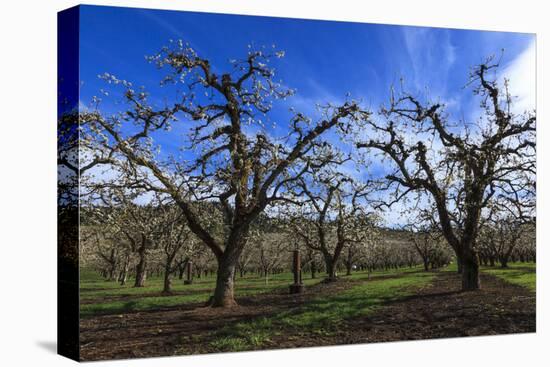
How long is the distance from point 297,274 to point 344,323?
3.22 ft

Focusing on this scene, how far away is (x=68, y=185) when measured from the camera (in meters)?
10.7

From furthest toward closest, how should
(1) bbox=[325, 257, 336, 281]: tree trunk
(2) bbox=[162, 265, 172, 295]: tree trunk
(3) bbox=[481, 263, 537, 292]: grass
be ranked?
(3) bbox=[481, 263, 537, 292]: grass → (1) bbox=[325, 257, 336, 281]: tree trunk → (2) bbox=[162, 265, 172, 295]: tree trunk

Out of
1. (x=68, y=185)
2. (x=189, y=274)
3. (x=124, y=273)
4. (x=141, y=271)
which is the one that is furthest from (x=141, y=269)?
(x=68, y=185)

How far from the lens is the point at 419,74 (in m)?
12.7

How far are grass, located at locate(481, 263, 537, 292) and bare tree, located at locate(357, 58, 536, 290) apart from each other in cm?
33

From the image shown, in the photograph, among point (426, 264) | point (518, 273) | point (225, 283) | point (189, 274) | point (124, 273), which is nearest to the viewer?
point (124, 273)

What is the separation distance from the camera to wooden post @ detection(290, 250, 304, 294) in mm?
12102

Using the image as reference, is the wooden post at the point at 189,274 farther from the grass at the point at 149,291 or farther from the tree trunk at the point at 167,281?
the tree trunk at the point at 167,281

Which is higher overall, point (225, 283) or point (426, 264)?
point (426, 264)

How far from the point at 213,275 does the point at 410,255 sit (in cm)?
338

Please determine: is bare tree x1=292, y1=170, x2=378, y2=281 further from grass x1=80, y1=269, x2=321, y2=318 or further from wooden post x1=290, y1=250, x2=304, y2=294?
grass x1=80, y1=269, x2=321, y2=318

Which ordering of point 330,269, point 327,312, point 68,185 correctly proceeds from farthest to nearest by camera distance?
point 330,269 < point 327,312 < point 68,185

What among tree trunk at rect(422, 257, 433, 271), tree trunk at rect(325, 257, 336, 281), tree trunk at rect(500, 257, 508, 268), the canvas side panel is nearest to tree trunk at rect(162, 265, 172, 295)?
the canvas side panel

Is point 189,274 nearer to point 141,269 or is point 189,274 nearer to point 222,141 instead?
point 141,269
